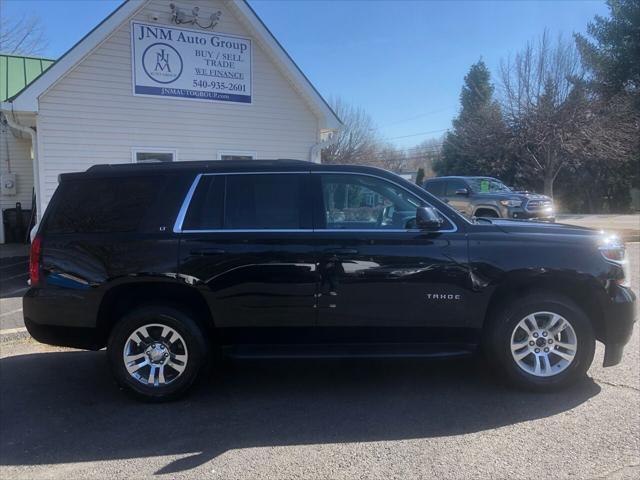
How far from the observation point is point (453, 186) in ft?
56.3

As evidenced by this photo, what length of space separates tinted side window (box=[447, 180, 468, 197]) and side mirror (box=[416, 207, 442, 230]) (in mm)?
13181

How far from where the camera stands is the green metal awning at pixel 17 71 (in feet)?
45.9

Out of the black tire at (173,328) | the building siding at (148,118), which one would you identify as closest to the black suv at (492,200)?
the building siding at (148,118)

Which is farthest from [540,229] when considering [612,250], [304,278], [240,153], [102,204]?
[240,153]

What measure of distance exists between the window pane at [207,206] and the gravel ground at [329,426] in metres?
1.48

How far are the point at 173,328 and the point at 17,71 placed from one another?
14.1 metres

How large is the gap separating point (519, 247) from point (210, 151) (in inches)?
321

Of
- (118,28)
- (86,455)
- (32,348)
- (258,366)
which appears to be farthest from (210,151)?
(86,455)

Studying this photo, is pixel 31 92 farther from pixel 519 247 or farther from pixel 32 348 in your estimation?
pixel 519 247

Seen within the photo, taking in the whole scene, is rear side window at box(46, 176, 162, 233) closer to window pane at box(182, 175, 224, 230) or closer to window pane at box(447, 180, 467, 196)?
window pane at box(182, 175, 224, 230)

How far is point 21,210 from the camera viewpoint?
A: 46.9 ft

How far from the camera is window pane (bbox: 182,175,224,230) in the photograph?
4297 mm

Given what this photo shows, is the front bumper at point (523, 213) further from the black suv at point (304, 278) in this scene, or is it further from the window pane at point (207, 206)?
the window pane at point (207, 206)

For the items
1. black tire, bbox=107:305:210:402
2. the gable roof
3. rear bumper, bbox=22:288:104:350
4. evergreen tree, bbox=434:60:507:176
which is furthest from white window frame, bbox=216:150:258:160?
evergreen tree, bbox=434:60:507:176
